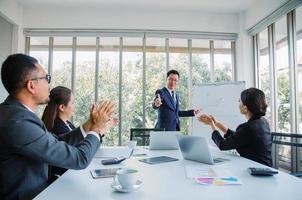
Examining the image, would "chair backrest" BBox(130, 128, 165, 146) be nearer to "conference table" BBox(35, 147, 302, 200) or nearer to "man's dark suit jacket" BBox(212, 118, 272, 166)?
"man's dark suit jacket" BBox(212, 118, 272, 166)

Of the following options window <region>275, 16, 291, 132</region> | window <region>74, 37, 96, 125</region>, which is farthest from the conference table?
window <region>74, 37, 96, 125</region>

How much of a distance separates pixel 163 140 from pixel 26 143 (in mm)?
1219

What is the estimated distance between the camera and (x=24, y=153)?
0.98 meters

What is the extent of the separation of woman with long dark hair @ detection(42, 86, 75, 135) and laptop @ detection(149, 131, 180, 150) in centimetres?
69

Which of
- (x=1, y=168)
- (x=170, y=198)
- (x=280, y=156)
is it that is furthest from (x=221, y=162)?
(x=1, y=168)

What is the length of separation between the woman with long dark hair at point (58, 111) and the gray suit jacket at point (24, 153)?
2.23ft

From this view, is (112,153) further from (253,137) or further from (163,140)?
(253,137)

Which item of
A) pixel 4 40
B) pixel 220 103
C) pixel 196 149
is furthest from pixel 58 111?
pixel 4 40

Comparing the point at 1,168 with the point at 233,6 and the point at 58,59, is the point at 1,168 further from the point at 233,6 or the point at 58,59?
the point at 233,6

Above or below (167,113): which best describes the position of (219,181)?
below

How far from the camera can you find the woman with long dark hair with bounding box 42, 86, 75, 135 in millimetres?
1731

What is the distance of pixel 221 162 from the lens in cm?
149

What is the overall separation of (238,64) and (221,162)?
3261 mm

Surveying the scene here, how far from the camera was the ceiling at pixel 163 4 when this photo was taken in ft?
12.6
